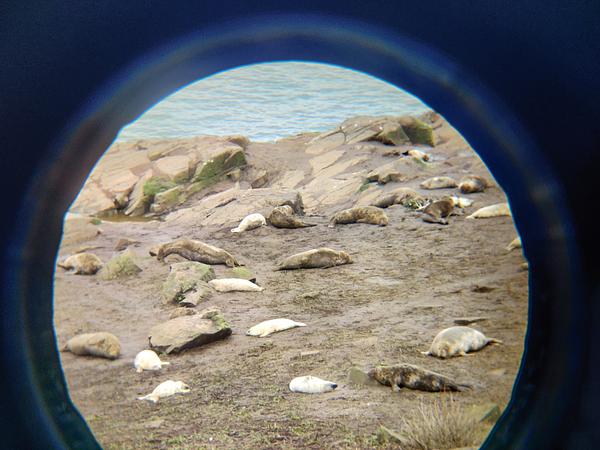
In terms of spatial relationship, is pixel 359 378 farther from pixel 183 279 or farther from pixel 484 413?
pixel 183 279

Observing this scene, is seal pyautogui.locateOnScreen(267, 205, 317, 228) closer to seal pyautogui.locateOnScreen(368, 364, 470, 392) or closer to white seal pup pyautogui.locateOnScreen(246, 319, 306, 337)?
white seal pup pyautogui.locateOnScreen(246, 319, 306, 337)

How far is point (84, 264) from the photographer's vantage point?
4.90 metres

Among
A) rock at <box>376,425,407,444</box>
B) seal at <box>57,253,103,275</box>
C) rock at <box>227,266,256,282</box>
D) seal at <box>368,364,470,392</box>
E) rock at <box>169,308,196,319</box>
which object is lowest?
rock at <box>376,425,407,444</box>

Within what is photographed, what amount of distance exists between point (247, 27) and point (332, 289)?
305 cm

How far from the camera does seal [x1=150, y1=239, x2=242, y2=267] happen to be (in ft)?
17.4

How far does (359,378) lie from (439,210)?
317cm

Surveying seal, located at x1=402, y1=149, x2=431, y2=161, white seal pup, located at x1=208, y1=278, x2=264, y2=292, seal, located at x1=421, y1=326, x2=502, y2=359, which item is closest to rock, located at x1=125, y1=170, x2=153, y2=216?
white seal pup, located at x1=208, y1=278, x2=264, y2=292

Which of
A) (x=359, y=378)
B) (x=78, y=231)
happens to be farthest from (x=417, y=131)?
(x=359, y=378)

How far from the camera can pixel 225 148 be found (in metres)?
8.90

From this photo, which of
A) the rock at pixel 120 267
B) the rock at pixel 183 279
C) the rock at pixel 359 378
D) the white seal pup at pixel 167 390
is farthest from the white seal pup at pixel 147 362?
the rock at pixel 120 267

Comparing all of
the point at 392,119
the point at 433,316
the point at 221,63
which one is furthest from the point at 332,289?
the point at 392,119

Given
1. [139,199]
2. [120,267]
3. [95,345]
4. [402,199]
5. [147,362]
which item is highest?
[139,199]

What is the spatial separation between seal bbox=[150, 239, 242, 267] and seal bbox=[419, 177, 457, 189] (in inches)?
111

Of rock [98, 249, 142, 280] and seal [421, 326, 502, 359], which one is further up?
rock [98, 249, 142, 280]
